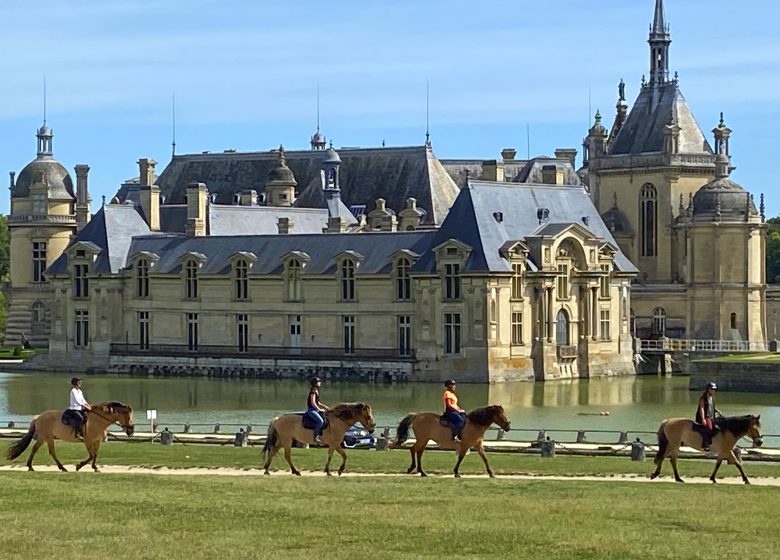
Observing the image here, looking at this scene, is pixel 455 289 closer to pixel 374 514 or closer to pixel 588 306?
pixel 588 306

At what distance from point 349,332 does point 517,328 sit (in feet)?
23.2

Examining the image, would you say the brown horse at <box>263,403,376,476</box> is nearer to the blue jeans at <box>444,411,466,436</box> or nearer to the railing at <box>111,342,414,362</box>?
the blue jeans at <box>444,411,466,436</box>

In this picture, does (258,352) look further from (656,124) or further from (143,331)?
(656,124)

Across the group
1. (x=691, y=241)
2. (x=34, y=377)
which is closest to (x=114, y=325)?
(x=34, y=377)

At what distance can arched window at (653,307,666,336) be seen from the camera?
9812 cm

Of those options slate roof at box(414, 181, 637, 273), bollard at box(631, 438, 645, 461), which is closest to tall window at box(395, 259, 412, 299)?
slate roof at box(414, 181, 637, 273)

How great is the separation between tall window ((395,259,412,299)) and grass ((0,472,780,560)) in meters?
48.9

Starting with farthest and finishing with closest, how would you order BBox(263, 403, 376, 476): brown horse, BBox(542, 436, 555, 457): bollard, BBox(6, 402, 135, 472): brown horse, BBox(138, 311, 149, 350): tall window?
BBox(138, 311, 149, 350): tall window < BBox(542, 436, 555, 457): bollard < BBox(6, 402, 135, 472): brown horse < BBox(263, 403, 376, 476): brown horse

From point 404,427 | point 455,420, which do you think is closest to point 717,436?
point 455,420

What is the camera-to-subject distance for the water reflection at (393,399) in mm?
61469

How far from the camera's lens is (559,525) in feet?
88.6

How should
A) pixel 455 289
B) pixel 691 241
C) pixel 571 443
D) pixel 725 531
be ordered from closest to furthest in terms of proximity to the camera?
1. pixel 725 531
2. pixel 571 443
3. pixel 455 289
4. pixel 691 241

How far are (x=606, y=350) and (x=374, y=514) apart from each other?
57447 mm

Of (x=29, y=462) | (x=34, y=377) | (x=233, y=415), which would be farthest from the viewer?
(x=34, y=377)
